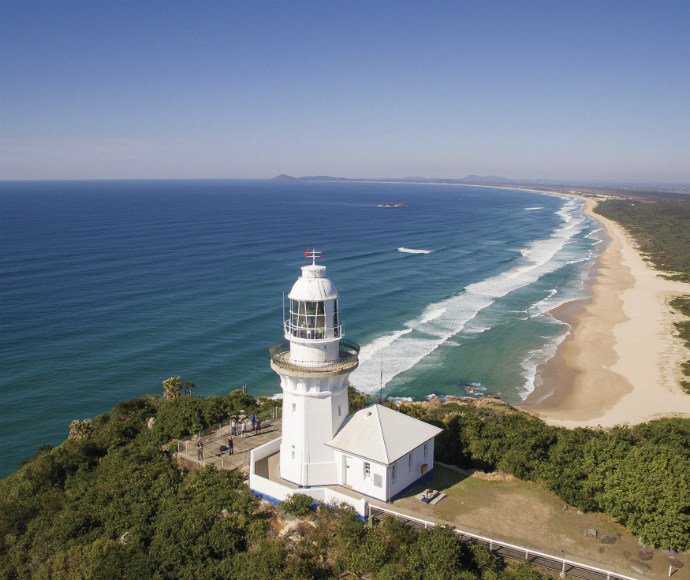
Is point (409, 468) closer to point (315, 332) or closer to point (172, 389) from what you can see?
point (315, 332)

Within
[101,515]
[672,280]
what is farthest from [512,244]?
[101,515]

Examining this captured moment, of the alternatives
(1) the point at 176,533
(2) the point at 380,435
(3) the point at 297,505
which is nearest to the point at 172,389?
(1) the point at 176,533

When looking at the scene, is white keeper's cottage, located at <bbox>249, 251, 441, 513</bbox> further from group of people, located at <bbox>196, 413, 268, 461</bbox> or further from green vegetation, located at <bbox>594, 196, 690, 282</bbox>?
green vegetation, located at <bbox>594, 196, 690, 282</bbox>

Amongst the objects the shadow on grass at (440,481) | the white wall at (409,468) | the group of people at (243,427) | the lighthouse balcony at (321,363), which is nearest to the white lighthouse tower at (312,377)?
the lighthouse balcony at (321,363)

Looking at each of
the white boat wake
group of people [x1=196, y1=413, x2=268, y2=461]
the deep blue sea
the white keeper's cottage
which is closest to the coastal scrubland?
group of people [x1=196, y1=413, x2=268, y2=461]

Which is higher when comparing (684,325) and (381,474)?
(381,474)

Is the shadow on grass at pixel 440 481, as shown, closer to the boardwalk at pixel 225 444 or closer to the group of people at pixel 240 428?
the boardwalk at pixel 225 444
